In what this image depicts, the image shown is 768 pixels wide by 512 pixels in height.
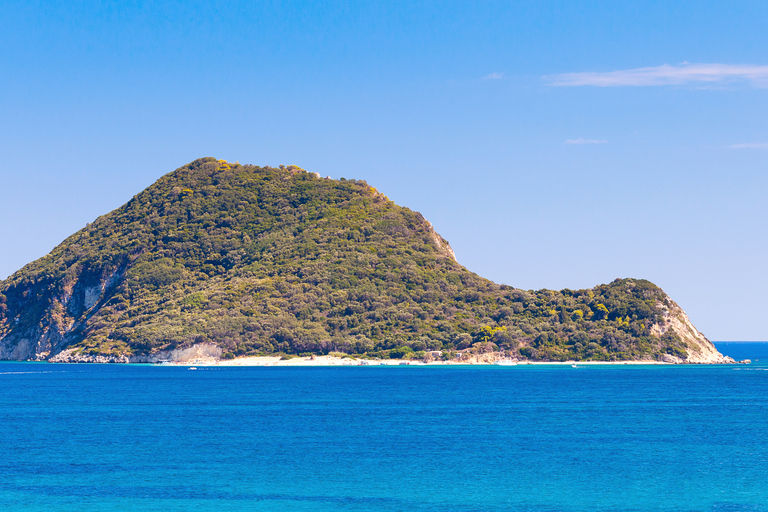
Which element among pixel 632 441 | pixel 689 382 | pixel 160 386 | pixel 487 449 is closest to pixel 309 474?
pixel 487 449

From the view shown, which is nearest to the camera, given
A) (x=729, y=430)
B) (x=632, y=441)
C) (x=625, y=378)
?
(x=632, y=441)

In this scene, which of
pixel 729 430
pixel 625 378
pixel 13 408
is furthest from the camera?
pixel 625 378

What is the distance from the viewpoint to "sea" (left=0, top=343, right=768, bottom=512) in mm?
51875

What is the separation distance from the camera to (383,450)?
70750mm

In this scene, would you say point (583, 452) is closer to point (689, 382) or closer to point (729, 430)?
→ point (729, 430)

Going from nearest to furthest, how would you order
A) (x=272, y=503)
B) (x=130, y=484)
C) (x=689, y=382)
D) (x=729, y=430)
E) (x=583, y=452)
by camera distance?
1. (x=272, y=503)
2. (x=130, y=484)
3. (x=583, y=452)
4. (x=729, y=430)
5. (x=689, y=382)

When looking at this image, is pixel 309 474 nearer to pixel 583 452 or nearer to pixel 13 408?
pixel 583 452

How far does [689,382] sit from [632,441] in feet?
294

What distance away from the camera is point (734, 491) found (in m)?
53.8

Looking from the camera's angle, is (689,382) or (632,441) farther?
(689,382)

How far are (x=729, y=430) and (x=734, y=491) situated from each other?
33.7 meters

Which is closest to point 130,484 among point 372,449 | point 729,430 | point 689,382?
point 372,449

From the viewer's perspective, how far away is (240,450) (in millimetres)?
70000

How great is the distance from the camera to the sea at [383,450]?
51.9 m
